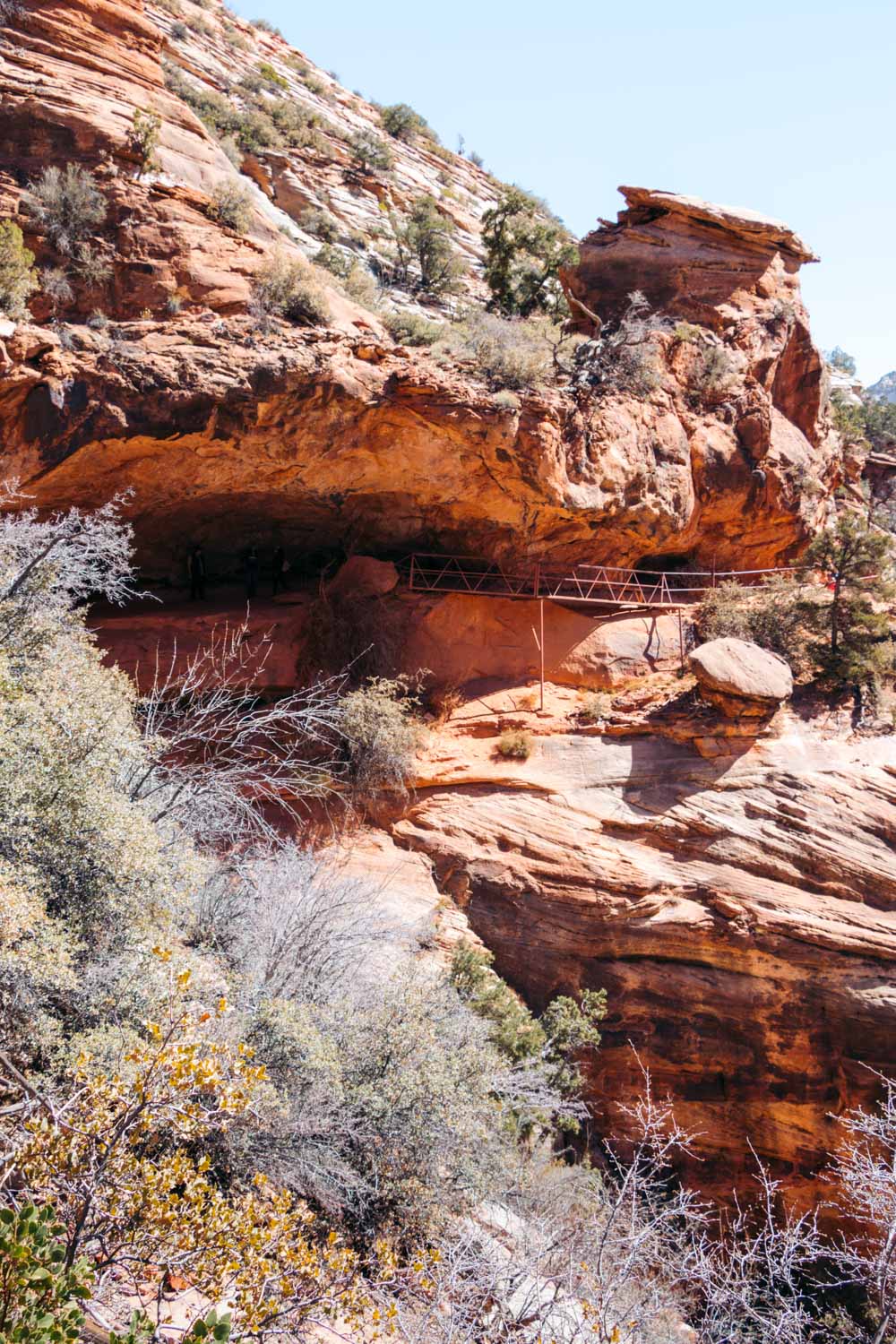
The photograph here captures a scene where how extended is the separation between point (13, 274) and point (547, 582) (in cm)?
957

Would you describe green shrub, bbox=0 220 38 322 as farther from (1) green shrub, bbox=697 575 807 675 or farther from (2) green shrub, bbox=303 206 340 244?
(2) green shrub, bbox=303 206 340 244

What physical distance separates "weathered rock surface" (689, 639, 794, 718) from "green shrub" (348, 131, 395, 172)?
23.6 m

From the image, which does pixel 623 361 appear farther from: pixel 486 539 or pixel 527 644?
pixel 527 644

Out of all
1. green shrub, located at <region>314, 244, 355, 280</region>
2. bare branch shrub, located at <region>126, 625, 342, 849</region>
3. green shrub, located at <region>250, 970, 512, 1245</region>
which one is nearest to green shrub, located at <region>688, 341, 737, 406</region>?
green shrub, located at <region>314, 244, 355, 280</region>

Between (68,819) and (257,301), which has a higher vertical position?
(257,301)

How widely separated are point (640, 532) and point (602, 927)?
7483 mm

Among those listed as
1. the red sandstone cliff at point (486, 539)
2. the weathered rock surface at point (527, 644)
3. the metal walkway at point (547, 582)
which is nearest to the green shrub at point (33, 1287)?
the red sandstone cliff at point (486, 539)

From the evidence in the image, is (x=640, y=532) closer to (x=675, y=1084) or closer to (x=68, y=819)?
(x=675, y=1084)

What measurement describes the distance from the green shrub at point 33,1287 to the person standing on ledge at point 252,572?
11.6 meters

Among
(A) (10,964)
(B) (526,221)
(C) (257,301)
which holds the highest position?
(B) (526,221)

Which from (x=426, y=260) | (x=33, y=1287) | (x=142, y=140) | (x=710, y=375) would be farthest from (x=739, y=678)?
(x=426, y=260)

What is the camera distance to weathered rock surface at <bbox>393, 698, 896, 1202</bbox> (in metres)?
10.9

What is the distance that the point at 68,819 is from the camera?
607 cm

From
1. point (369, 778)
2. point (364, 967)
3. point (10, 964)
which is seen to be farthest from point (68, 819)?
point (369, 778)
